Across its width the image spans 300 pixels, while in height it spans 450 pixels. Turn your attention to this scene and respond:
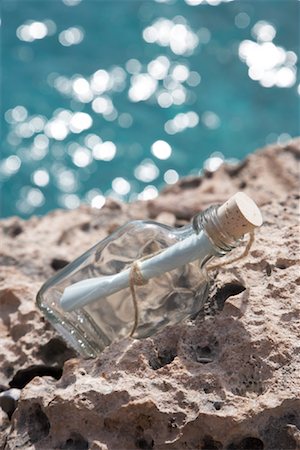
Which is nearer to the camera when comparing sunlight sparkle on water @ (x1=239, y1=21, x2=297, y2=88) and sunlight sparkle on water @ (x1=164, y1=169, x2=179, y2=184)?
sunlight sparkle on water @ (x1=164, y1=169, x2=179, y2=184)

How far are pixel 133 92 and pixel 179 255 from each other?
3742mm

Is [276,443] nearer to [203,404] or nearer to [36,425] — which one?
[203,404]

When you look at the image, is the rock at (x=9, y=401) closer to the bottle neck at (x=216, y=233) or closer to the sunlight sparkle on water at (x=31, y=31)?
the bottle neck at (x=216, y=233)

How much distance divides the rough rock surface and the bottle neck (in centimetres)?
11

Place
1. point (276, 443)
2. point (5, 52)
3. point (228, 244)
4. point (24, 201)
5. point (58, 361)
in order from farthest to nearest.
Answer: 1. point (5, 52)
2. point (24, 201)
3. point (58, 361)
4. point (228, 244)
5. point (276, 443)

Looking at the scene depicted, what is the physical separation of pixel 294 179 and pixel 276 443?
4.04 feet

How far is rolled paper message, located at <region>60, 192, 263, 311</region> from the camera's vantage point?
1453 millimetres

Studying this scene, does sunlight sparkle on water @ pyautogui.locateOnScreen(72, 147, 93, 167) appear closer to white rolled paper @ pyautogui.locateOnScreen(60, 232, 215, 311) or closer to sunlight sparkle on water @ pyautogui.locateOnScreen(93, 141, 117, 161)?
sunlight sparkle on water @ pyautogui.locateOnScreen(93, 141, 117, 161)

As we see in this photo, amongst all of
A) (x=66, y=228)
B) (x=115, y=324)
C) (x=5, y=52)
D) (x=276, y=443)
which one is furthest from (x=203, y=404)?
(x=5, y=52)

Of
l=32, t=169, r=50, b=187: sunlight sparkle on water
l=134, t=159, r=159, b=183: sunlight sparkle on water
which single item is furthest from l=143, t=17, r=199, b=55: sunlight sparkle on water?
l=32, t=169, r=50, b=187: sunlight sparkle on water

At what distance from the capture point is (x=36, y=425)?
1.49 meters

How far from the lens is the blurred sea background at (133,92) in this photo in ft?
15.7

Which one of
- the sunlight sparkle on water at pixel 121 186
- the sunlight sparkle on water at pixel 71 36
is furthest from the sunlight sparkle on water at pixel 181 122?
the sunlight sparkle on water at pixel 71 36

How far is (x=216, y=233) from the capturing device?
4.84 feet
